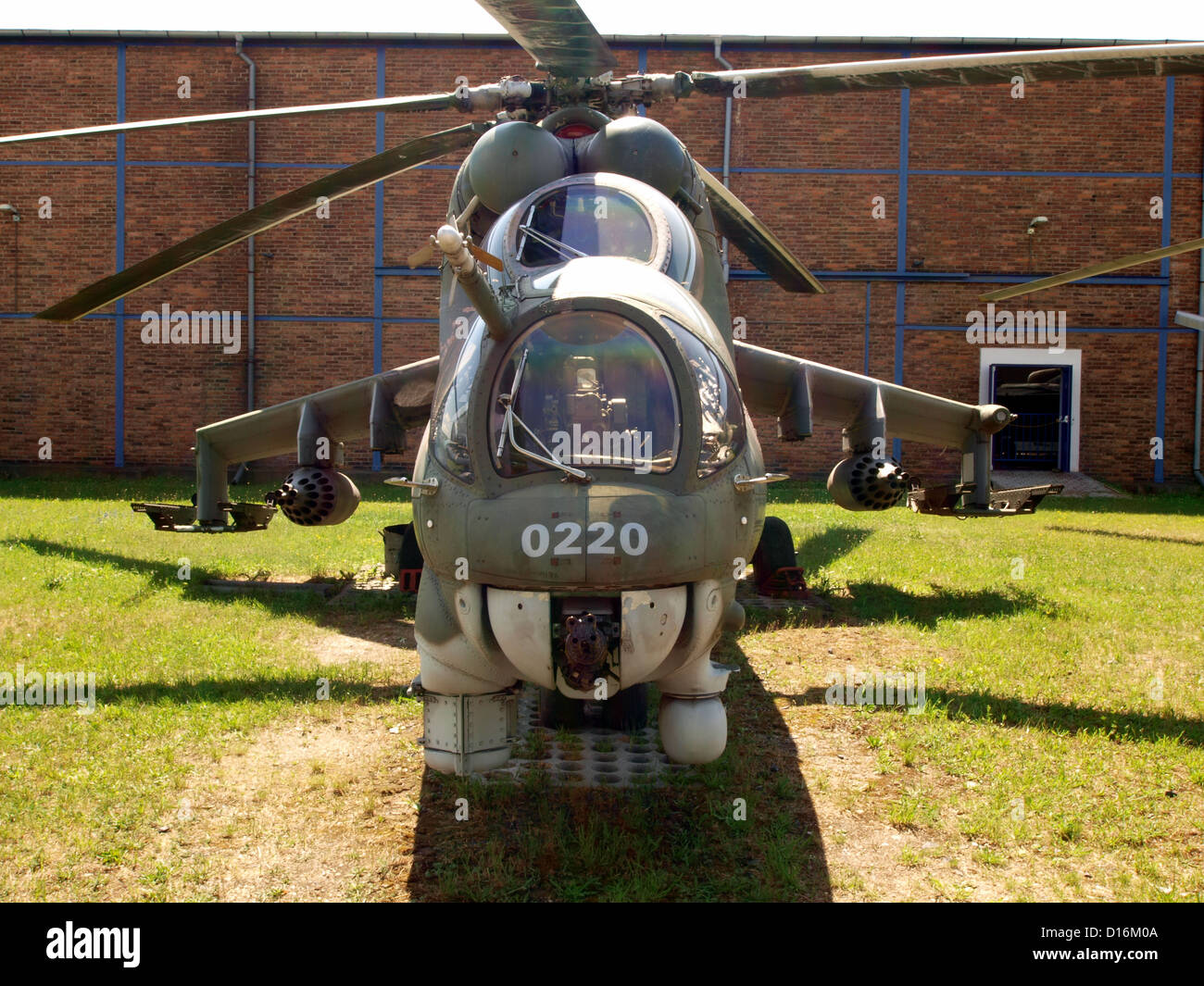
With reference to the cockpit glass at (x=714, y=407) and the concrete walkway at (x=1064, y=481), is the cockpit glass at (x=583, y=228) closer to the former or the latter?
the cockpit glass at (x=714, y=407)

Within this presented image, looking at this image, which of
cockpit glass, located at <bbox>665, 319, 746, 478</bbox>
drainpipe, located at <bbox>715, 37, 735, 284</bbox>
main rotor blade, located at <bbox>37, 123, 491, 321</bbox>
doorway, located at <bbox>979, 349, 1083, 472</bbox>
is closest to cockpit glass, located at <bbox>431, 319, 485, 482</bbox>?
cockpit glass, located at <bbox>665, 319, 746, 478</bbox>

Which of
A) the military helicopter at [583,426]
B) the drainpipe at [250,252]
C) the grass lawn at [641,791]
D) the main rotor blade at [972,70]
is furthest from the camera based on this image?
the drainpipe at [250,252]

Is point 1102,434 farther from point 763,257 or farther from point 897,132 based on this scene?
point 763,257

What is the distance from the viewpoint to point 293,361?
20.0m

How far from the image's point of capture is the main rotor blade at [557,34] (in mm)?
5168

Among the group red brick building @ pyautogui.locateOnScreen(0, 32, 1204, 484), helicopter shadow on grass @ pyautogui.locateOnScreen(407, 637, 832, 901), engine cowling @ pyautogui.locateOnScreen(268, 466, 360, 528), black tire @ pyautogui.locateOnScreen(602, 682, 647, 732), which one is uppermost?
red brick building @ pyautogui.locateOnScreen(0, 32, 1204, 484)

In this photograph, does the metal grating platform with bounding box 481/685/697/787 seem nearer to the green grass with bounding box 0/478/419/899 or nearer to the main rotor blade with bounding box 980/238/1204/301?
the green grass with bounding box 0/478/419/899

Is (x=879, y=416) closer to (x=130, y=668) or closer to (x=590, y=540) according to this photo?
(x=590, y=540)

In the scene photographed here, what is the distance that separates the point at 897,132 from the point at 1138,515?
9.17 meters

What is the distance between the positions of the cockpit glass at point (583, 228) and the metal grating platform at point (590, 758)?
2.73 metres

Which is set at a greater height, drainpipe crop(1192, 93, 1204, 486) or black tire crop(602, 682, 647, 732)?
drainpipe crop(1192, 93, 1204, 486)

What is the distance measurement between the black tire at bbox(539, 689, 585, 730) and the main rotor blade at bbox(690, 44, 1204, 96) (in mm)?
4268

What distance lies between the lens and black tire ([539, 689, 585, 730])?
545 cm

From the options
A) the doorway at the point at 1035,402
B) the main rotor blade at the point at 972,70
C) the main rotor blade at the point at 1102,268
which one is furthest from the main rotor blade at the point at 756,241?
the doorway at the point at 1035,402
